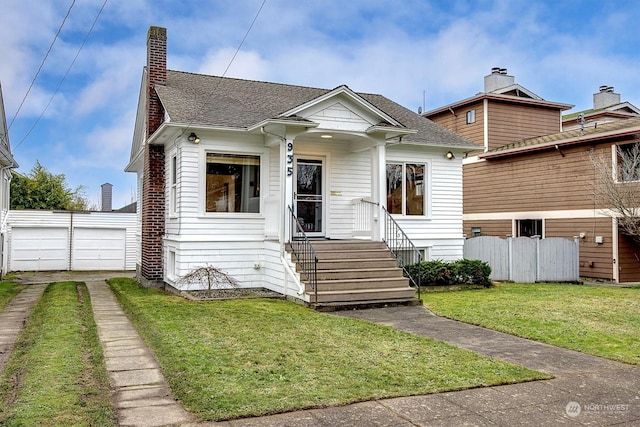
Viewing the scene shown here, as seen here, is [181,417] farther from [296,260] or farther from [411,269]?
[411,269]

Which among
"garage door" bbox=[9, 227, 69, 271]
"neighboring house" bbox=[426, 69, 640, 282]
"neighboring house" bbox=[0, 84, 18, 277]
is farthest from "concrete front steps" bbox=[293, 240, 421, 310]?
"garage door" bbox=[9, 227, 69, 271]

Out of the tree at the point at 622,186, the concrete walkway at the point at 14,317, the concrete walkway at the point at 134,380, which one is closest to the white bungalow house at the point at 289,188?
the concrete walkway at the point at 14,317

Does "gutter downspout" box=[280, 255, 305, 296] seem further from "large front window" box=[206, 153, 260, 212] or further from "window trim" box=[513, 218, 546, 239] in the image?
"window trim" box=[513, 218, 546, 239]

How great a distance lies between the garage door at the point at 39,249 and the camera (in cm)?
2159

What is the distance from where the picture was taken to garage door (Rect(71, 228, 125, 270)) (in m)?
22.5

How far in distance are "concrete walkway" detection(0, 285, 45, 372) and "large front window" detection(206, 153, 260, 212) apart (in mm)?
4277

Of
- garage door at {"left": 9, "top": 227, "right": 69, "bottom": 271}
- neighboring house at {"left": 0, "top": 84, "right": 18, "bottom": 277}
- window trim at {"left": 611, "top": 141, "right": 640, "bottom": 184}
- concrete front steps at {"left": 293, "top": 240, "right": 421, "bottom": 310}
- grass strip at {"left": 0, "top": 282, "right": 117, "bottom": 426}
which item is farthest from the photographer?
garage door at {"left": 9, "top": 227, "right": 69, "bottom": 271}

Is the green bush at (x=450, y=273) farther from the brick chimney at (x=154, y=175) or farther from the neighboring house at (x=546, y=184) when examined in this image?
the brick chimney at (x=154, y=175)

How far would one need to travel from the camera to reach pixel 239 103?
1405cm

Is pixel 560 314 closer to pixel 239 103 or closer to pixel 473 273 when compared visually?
pixel 473 273

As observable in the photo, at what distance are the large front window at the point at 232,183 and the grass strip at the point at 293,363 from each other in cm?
431

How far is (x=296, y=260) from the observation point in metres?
11.2

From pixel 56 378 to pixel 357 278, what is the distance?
266 inches
